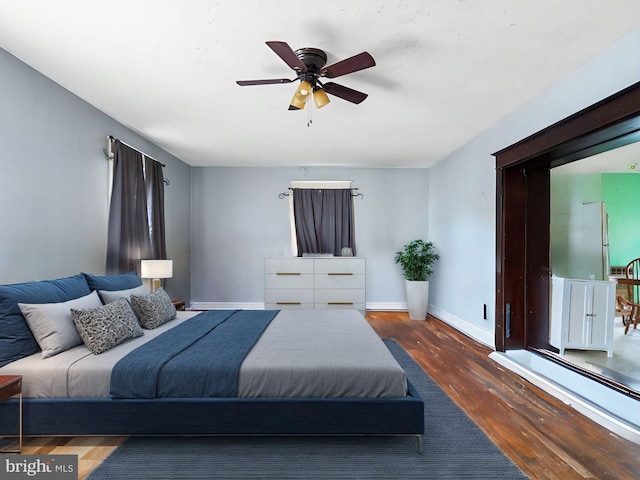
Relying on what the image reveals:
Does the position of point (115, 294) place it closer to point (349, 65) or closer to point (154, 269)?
point (154, 269)

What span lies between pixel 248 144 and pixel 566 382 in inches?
171

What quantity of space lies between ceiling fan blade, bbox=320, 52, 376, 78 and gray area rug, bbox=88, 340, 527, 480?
2.33m

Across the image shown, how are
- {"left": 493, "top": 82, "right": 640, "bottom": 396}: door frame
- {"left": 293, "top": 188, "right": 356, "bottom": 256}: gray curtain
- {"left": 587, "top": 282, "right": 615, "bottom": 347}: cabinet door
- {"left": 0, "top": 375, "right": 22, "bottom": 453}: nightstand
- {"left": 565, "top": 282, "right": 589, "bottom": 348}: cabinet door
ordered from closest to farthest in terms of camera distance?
1. {"left": 0, "top": 375, "right": 22, "bottom": 453}: nightstand
2. {"left": 587, "top": 282, "right": 615, "bottom": 347}: cabinet door
3. {"left": 565, "top": 282, "right": 589, "bottom": 348}: cabinet door
4. {"left": 493, "top": 82, "right": 640, "bottom": 396}: door frame
5. {"left": 293, "top": 188, "right": 356, "bottom": 256}: gray curtain

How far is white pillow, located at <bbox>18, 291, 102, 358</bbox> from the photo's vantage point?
207 cm

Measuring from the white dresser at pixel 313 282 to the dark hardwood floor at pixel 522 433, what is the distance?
79.7 inches

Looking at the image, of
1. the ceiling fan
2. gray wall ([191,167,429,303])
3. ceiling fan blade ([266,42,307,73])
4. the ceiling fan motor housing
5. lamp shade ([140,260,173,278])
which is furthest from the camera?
gray wall ([191,167,429,303])

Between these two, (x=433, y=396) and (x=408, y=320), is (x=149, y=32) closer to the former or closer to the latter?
(x=433, y=396)

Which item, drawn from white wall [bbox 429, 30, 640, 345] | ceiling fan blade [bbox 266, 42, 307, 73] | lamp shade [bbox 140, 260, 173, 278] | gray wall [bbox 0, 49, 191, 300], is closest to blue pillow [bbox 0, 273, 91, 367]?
gray wall [bbox 0, 49, 191, 300]

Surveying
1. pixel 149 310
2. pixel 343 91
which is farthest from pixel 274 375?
pixel 343 91

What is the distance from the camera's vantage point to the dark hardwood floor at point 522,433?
1786 mm

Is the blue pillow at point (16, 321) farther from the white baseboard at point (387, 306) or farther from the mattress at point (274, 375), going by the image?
the white baseboard at point (387, 306)

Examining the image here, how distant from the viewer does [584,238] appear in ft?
10.6

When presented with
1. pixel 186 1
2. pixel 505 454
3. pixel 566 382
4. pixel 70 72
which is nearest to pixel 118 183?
pixel 70 72

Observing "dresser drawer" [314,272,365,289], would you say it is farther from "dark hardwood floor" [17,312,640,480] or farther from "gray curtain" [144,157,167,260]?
"gray curtain" [144,157,167,260]
